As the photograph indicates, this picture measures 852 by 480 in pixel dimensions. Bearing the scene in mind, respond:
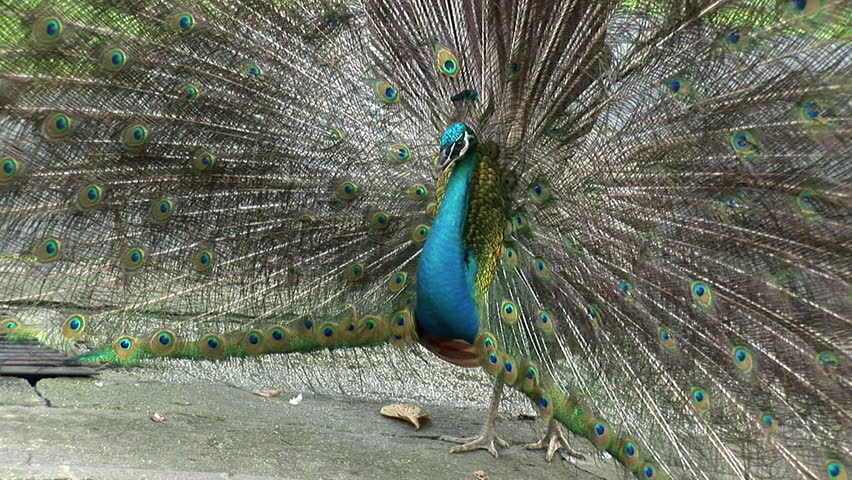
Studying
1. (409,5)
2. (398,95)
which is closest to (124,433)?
(398,95)

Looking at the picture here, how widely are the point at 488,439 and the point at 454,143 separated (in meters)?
1.39

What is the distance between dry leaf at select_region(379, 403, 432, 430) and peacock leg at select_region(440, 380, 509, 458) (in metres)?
0.16

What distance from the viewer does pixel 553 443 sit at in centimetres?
339

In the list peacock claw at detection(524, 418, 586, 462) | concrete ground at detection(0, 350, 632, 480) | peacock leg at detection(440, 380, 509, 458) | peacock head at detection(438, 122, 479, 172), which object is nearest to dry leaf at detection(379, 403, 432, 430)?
concrete ground at detection(0, 350, 632, 480)

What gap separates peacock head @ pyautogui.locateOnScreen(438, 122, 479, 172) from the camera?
8.45 ft

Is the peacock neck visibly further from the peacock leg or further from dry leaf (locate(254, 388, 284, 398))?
dry leaf (locate(254, 388, 284, 398))

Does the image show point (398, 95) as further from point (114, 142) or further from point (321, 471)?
point (321, 471)

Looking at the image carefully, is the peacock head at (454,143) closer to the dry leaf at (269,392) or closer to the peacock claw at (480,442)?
the peacock claw at (480,442)

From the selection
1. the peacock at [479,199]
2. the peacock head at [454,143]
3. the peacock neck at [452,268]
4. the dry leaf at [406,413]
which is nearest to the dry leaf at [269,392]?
the dry leaf at [406,413]

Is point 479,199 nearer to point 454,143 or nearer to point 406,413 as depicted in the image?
point 454,143

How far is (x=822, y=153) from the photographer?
2273 millimetres

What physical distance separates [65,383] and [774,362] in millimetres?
2707

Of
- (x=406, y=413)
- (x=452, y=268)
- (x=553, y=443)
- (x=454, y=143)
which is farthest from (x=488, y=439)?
(x=454, y=143)

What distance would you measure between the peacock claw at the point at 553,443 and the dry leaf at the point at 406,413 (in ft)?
1.59
